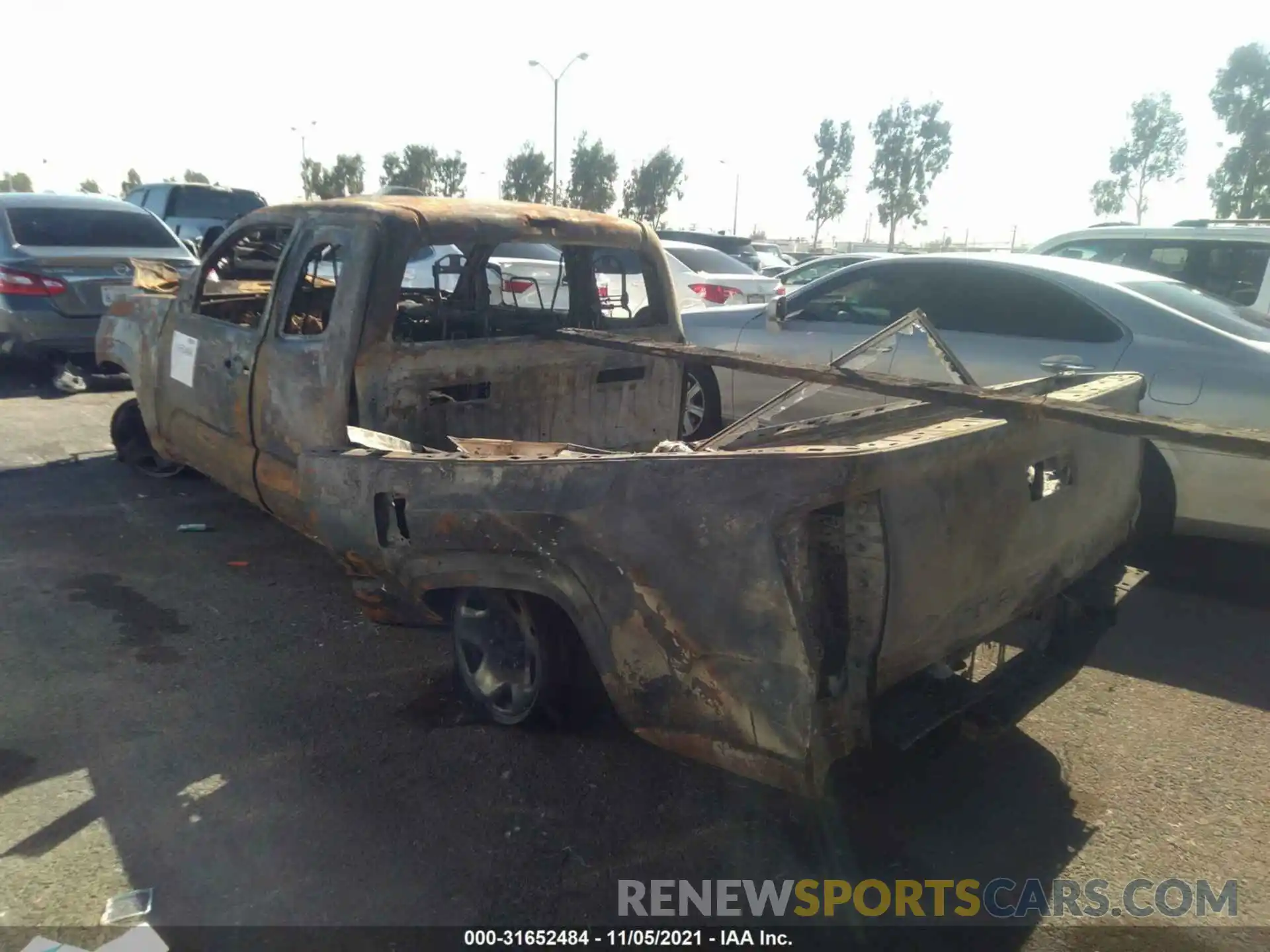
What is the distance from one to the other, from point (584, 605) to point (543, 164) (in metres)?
47.9

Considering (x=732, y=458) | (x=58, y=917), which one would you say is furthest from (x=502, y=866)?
(x=732, y=458)

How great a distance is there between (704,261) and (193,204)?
8.97 meters

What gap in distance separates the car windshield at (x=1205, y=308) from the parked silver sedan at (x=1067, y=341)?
1 centimetres

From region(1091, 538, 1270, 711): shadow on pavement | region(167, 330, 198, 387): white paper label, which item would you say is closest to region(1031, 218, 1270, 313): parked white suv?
region(1091, 538, 1270, 711): shadow on pavement

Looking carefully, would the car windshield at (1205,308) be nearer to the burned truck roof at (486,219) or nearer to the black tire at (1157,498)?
the black tire at (1157,498)

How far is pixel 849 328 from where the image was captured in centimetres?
643

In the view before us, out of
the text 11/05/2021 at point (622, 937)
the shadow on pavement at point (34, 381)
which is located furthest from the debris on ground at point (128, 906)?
the shadow on pavement at point (34, 381)

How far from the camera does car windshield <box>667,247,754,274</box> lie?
13.2 meters

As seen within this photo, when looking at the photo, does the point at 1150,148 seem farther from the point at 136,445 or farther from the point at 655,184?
the point at 136,445

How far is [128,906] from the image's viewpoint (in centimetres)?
254

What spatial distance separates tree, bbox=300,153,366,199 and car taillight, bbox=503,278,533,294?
49.7m

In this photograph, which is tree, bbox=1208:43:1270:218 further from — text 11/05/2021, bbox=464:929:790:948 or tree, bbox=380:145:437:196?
tree, bbox=380:145:437:196

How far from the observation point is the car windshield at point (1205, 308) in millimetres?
5199

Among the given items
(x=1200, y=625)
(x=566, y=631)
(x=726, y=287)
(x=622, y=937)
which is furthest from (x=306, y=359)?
(x=726, y=287)
